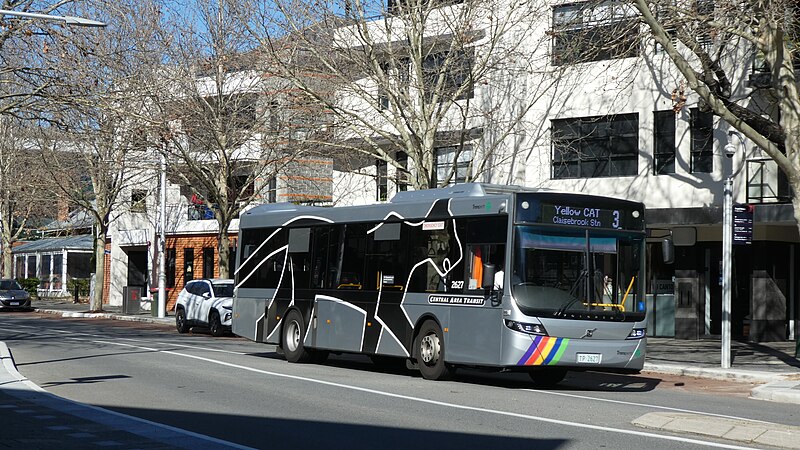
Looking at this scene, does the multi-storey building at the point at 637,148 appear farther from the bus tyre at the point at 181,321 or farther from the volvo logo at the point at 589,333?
the volvo logo at the point at 589,333

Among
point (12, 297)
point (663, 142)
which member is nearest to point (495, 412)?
point (663, 142)

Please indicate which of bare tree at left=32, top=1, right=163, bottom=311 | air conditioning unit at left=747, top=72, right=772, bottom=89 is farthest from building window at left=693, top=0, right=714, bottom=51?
bare tree at left=32, top=1, right=163, bottom=311

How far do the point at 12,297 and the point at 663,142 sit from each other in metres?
33.2

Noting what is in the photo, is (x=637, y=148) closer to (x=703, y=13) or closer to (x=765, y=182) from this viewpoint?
(x=765, y=182)

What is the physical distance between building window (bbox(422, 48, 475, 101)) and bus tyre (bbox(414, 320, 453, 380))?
31.3 ft

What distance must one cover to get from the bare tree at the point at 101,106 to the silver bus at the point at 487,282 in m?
5.93

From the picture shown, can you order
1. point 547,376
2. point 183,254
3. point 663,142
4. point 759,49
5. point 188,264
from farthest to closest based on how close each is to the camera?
point 183,254 → point 188,264 → point 663,142 → point 759,49 → point 547,376

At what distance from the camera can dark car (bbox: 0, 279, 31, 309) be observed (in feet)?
163

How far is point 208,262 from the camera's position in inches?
1959

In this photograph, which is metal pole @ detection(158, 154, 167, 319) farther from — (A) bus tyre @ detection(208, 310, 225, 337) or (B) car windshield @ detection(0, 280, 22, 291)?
(B) car windshield @ detection(0, 280, 22, 291)

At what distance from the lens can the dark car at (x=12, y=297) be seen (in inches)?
1957

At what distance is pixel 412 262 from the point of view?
18.7 m

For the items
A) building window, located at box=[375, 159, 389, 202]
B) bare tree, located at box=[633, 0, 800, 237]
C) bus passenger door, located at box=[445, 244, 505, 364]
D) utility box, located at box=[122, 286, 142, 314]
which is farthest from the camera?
utility box, located at box=[122, 286, 142, 314]

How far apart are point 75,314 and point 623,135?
2639 cm
